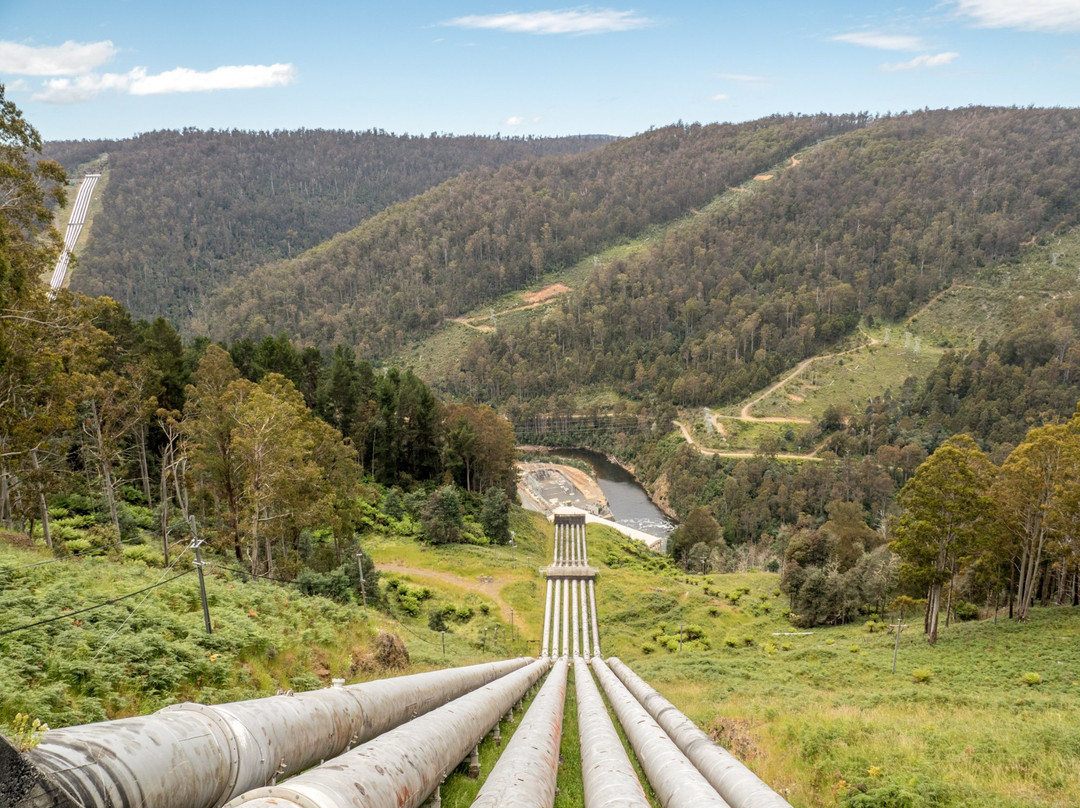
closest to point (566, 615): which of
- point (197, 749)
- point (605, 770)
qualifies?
point (605, 770)

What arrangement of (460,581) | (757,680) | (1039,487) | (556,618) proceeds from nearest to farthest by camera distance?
(757,680) < (1039,487) < (556,618) < (460,581)

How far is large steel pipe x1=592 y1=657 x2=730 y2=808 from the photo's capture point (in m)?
7.61

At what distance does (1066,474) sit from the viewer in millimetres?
25172

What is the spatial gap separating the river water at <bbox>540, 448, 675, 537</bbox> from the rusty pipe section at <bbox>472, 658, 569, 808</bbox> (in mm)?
77114

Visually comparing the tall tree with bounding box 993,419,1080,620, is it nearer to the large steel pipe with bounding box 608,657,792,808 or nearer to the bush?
the bush

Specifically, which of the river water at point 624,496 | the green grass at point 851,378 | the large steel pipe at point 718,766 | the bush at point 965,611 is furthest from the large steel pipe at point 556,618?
the green grass at point 851,378

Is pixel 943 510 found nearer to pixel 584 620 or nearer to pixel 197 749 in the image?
pixel 584 620

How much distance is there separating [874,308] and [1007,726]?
171 m

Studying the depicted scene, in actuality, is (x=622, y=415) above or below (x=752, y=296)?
below

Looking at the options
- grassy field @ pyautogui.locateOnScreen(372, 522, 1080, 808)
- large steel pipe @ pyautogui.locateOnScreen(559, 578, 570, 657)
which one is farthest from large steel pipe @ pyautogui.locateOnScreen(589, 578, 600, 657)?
large steel pipe @ pyautogui.locateOnScreen(559, 578, 570, 657)

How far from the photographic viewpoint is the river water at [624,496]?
95750 millimetres

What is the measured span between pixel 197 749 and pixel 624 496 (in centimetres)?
10923

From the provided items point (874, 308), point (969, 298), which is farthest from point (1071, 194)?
A: point (874, 308)

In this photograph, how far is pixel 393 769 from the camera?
6203 mm
